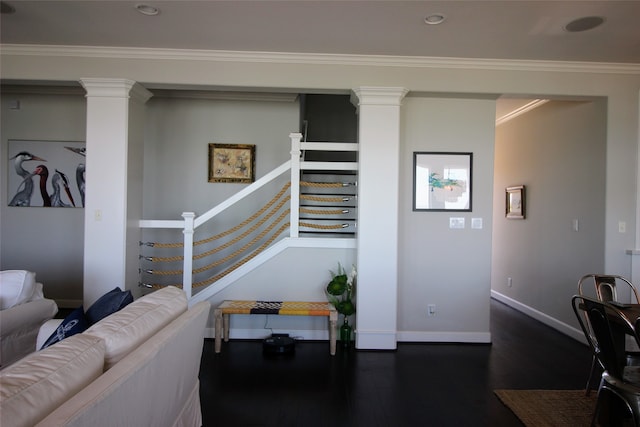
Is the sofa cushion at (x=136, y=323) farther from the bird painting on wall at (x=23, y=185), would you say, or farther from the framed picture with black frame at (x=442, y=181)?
the bird painting on wall at (x=23, y=185)

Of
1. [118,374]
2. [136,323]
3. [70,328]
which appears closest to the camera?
[118,374]

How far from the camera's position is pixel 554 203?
4992 mm

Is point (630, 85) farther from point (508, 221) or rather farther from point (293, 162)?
point (293, 162)

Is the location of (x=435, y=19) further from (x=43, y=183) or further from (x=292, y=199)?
(x=43, y=183)

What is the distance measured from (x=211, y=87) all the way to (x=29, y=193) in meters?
3.21

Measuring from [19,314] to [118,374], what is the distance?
6.31 ft

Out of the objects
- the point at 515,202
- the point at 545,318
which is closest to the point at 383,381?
the point at 545,318

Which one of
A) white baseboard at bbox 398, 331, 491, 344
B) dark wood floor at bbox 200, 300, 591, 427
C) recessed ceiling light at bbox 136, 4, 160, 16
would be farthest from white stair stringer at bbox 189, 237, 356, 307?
recessed ceiling light at bbox 136, 4, 160, 16

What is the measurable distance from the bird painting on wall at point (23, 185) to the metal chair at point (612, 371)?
6.26 metres

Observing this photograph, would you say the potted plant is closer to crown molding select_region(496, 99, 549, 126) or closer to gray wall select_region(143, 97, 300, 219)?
gray wall select_region(143, 97, 300, 219)

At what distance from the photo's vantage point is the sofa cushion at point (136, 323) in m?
1.62

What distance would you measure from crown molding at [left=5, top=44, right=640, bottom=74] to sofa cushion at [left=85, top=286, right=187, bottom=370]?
260cm

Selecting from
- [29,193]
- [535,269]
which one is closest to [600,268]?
[535,269]

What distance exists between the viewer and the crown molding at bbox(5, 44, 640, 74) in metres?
3.98
